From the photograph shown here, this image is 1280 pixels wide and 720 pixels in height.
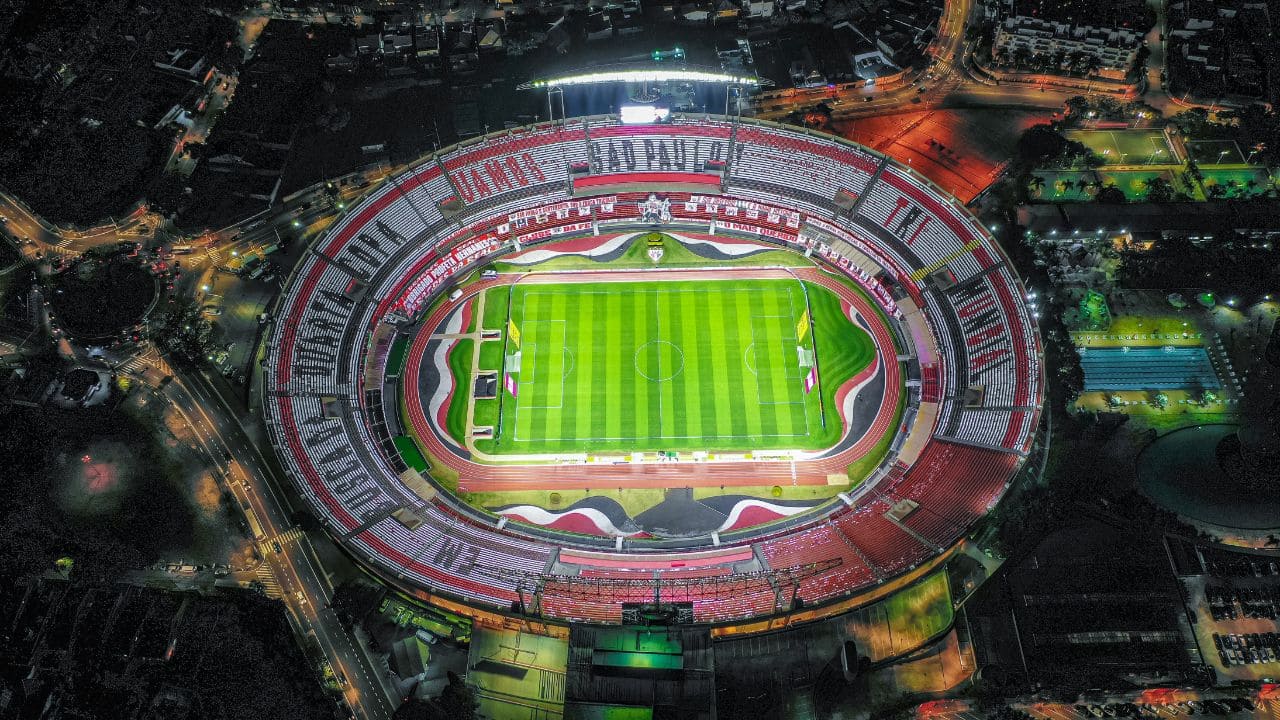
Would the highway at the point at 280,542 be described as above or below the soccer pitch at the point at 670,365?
below

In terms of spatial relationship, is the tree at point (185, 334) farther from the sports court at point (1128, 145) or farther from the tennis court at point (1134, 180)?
the tennis court at point (1134, 180)

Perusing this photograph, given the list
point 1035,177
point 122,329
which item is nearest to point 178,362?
point 122,329

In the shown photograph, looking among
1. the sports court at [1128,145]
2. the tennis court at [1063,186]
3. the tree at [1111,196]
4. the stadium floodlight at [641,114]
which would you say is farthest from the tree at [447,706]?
the sports court at [1128,145]

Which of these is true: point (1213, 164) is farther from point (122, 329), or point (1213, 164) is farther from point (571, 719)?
point (122, 329)

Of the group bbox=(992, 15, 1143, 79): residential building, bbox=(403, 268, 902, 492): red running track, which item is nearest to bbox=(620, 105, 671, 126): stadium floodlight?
bbox=(403, 268, 902, 492): red running track

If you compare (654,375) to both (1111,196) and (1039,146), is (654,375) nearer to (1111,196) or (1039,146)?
(1039,146)

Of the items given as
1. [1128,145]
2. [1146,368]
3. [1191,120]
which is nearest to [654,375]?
[1146,368]
